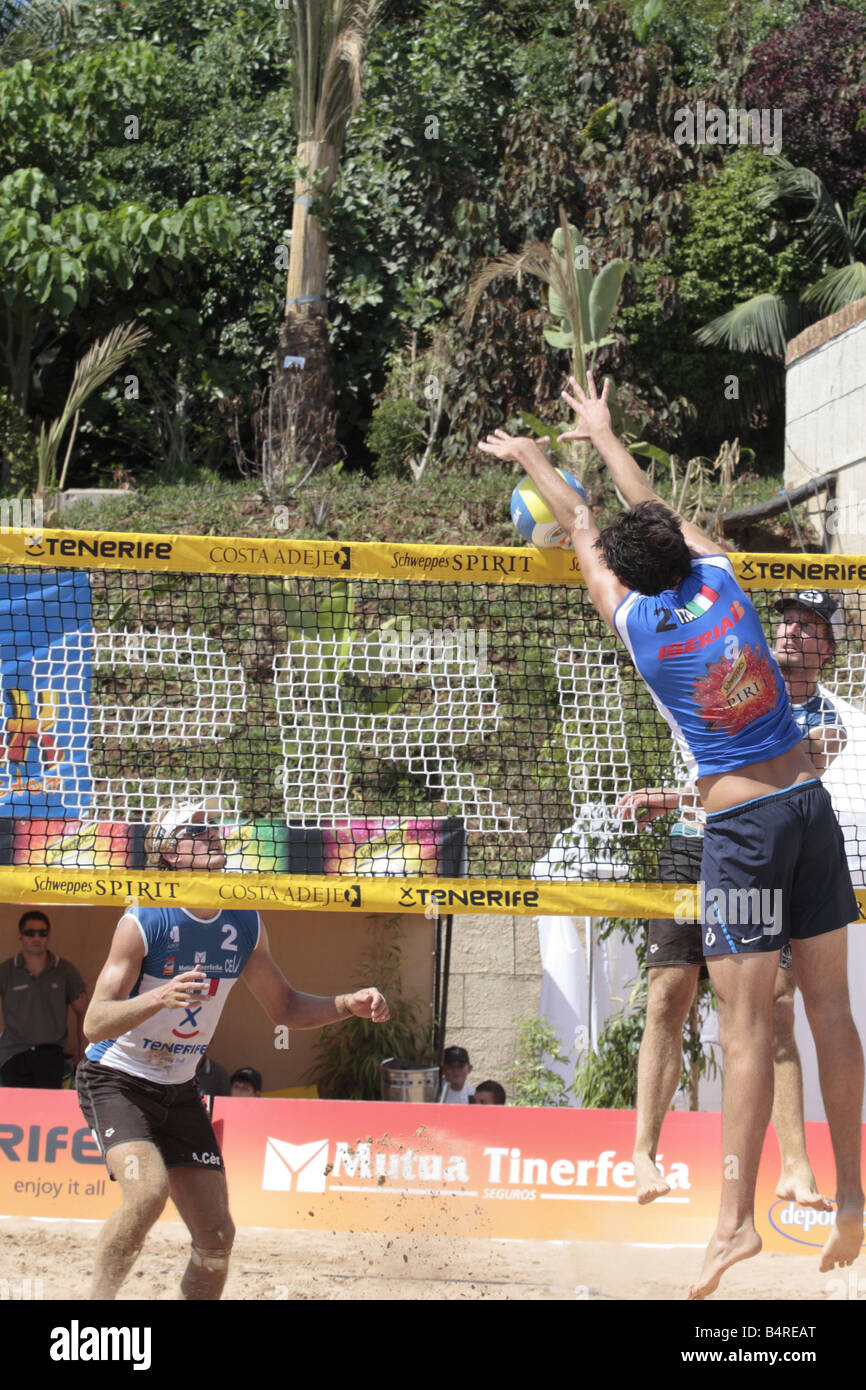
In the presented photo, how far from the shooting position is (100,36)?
2123 cm

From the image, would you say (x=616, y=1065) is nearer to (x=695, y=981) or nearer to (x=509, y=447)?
(x=695, y=981)

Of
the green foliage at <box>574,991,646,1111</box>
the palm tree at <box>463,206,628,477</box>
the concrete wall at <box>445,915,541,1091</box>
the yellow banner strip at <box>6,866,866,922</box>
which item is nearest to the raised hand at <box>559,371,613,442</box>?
the yellow banner strip at <box>6,866,866,922</box>

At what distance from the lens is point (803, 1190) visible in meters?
4.40

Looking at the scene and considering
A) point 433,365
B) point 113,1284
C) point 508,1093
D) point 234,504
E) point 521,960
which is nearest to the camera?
point 113,1284

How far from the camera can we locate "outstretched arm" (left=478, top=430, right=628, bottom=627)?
428 centimetres

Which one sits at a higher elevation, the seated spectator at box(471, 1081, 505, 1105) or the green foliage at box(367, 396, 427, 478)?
the green foliage at box(367, 396, 427, 478)

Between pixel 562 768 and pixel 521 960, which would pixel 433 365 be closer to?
pixel 562 768

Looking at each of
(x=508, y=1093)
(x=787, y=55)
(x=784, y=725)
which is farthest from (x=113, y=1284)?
(x=787, y=55)

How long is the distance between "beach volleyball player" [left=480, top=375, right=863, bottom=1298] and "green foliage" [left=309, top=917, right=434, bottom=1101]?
504cm

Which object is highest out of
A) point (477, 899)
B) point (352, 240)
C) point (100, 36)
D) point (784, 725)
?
point (100, 36)

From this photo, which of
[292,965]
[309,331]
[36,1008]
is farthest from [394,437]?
[36,1008]

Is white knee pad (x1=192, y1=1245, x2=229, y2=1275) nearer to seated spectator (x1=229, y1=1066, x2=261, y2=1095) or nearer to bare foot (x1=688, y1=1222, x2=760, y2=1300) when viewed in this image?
bare foot (x1=688, y1=1222, x2=760, y2=1300)

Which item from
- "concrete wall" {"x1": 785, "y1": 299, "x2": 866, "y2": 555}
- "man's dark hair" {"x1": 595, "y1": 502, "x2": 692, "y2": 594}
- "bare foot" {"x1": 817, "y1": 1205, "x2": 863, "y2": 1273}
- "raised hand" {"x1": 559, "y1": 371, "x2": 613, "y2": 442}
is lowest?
"bare foot" {"x1": 817, "y1": 1205, "x2": 863, "y2": 1273}

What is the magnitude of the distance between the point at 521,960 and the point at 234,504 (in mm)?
6846
